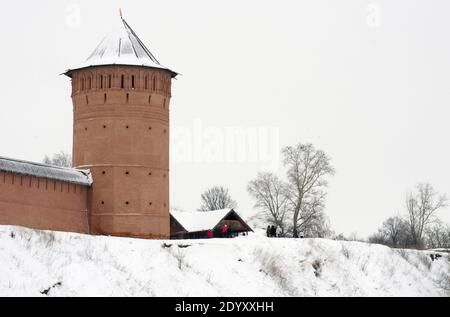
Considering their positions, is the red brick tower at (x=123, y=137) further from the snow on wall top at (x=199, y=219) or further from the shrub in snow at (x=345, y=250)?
the snow on wall top at (x=199, y=219)

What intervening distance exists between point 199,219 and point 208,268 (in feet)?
73.8

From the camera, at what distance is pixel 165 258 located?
3106 centimetres

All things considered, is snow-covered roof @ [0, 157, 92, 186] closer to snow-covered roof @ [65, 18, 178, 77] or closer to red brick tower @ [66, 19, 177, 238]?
red brick tower @ [66, 19, 177, 238]

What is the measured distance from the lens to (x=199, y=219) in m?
54.2

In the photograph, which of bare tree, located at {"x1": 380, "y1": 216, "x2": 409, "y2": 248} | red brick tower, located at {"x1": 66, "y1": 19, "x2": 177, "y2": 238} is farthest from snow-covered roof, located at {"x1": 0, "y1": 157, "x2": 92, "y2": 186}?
bare tree, located at {"x1": 380, "y1": 216, "x2": 409, "y2": 248}

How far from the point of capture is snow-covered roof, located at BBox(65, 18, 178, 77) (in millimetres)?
39969

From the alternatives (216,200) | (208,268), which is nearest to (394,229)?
(216,200)

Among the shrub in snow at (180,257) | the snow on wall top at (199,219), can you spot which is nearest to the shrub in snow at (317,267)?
the shrub in snow at (180,257)

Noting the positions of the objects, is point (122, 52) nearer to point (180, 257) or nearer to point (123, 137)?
point (123, 137)

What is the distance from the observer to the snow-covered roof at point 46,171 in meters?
34.8

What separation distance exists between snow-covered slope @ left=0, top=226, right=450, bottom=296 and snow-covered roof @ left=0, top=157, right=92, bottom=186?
644cm

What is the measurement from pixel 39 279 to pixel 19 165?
1096 cm
